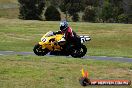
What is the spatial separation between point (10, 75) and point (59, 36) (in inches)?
292

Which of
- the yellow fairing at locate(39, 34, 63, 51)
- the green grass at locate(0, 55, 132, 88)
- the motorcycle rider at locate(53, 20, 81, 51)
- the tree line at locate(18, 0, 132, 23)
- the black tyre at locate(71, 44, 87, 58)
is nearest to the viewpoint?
the green grass at locate(0, 55, 132, 88)

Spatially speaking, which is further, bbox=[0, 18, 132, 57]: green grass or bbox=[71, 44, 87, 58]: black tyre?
bbox=[0, 18, 132, 57]: green grass

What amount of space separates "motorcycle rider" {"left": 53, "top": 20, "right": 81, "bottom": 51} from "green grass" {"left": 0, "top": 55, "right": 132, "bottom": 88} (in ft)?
10.4

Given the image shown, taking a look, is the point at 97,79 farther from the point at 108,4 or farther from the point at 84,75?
the point at 108,4

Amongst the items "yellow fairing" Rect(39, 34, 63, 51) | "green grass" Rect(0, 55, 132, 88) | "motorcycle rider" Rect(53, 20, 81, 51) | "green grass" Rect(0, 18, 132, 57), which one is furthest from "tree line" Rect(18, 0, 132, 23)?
"green grass" Rect(0, 55, 132, 88)

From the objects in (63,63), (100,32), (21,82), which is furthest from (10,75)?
(100,32)

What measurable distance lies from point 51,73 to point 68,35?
21.8ft

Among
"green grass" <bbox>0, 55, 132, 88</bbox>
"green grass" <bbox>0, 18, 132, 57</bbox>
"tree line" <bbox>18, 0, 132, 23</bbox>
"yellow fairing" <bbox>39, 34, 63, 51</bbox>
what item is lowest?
"tree line" <bbox>18, 0, 132, 23</bbox>

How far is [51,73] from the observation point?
47.8 ft

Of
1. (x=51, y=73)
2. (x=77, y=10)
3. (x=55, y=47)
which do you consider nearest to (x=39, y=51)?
(x=55, y=47)

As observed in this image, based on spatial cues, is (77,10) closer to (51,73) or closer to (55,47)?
(55,47)

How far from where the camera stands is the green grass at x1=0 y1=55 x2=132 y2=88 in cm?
1300

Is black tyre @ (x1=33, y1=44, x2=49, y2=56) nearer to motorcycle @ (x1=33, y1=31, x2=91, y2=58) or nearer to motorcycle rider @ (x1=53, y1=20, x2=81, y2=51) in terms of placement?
motorcycle @ (x1=33, y1=31, x2=91, y2=58)

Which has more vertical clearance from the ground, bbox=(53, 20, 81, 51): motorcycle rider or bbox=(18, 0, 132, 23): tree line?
bbox=(53, 20, 81, 51): motorcycle rider
